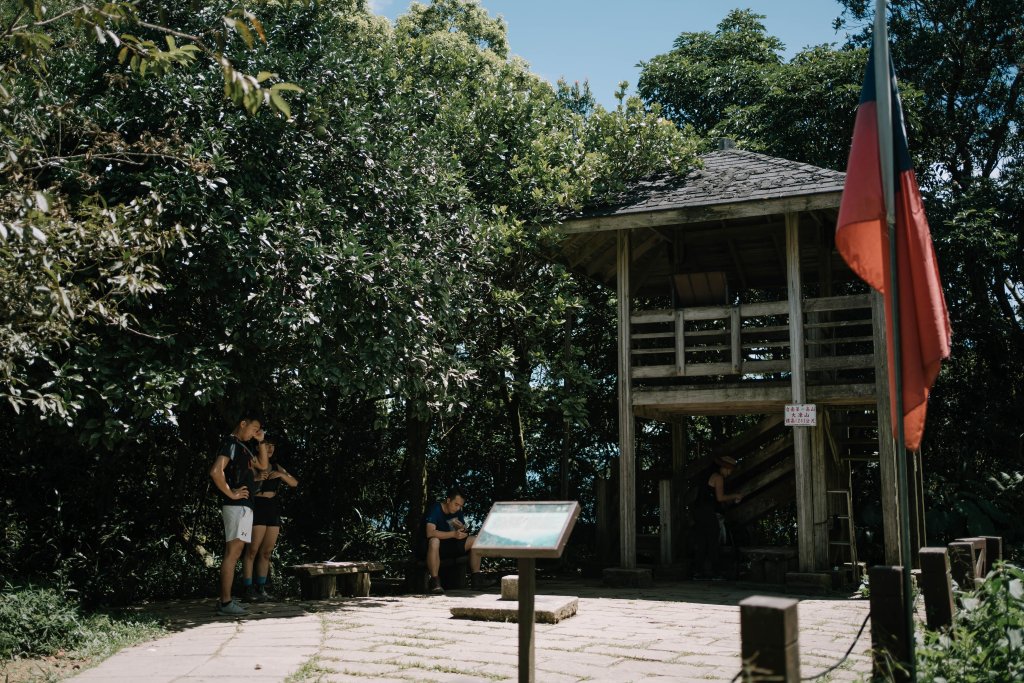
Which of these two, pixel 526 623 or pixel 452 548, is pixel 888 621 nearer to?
pixel 526 623

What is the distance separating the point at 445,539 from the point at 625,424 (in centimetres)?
274

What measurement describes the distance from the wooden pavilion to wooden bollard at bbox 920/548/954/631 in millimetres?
5700

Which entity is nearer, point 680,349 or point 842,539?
point 680,349

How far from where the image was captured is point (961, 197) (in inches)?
634

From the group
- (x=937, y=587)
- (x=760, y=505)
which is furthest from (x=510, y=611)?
(x=760, y=505)

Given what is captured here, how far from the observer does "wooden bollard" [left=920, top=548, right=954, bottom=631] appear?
18.0 feet

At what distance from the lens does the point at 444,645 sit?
680 centimetres

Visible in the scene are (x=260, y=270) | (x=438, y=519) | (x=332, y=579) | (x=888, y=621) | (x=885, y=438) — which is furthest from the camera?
(x=438, y=519)

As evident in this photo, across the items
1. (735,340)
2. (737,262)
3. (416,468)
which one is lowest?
(416,468)

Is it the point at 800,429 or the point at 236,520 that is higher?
the point at 800,429

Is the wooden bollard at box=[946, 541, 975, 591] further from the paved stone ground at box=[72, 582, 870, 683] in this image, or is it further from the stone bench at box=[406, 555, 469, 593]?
the stone bench at box=[406, 555, 469, 593]

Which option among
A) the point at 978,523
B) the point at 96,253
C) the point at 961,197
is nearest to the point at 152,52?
the point at 96,253

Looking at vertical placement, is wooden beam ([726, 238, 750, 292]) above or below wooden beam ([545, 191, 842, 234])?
above

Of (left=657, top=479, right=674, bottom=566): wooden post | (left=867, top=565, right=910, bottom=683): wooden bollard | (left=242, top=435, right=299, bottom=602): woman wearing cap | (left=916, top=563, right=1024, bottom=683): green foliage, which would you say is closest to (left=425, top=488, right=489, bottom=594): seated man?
(left=242, top=435, right=299, bottom=602): woman wearing cap
